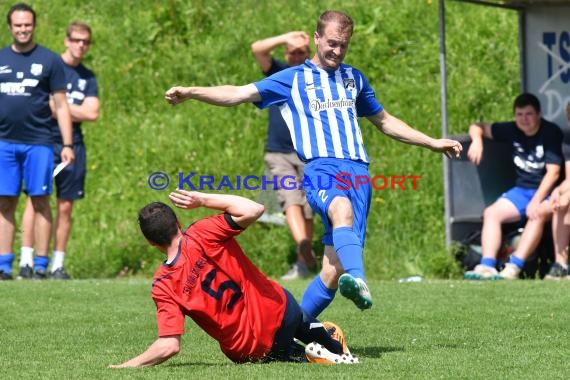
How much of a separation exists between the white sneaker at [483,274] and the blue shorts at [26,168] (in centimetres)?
412

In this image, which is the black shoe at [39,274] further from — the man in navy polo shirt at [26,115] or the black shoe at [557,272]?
the black shoe at [557,272]

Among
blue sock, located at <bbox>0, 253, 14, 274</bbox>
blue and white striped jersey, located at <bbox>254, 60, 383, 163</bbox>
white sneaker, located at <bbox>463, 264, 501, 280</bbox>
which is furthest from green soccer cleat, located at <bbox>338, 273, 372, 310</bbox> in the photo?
blue sock, located at <bbox>0, 253, 14, 274</bbox>

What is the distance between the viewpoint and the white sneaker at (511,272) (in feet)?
39.4

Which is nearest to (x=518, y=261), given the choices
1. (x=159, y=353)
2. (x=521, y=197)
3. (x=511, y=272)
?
(x=511, y=272)

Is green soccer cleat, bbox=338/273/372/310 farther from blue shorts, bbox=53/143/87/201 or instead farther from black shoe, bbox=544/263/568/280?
blue shorts, bbox=53/143/87/201

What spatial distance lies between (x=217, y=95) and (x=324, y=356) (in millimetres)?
1661

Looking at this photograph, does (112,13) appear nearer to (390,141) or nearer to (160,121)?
(160,121)

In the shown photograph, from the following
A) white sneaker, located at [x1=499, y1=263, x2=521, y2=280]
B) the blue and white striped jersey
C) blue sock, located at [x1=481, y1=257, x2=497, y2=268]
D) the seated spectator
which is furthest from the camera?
blue sock, located at [x1=481, y1=257, x2=497, y2=268]

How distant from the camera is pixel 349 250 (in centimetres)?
720

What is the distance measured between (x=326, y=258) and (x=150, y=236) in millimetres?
1512

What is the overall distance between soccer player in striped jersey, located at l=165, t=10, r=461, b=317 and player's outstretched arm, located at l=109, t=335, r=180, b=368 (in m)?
1.26

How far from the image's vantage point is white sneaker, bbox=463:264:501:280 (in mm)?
12055

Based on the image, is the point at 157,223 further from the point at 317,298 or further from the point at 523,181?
the point at 523,181

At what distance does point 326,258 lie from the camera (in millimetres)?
7801
